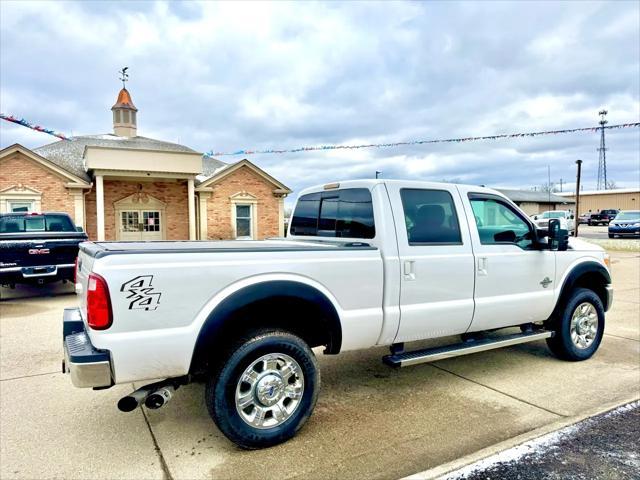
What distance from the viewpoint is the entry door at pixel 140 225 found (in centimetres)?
1838

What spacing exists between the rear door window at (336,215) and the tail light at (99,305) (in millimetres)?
2129

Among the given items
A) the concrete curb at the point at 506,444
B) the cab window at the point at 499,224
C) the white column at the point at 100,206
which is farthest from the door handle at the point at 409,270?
the white column at the point at 100,206

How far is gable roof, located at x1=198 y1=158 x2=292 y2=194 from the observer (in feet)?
63.2

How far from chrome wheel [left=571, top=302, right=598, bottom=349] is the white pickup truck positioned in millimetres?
22

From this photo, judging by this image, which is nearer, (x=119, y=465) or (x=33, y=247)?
(x=119, y=465)

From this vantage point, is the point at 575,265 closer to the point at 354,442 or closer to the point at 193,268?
the point at 354,442

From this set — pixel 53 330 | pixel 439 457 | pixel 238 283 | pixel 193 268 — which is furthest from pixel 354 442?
pixel 53 330

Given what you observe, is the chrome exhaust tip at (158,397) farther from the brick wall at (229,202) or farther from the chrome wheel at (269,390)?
the brick wall at (229,202)

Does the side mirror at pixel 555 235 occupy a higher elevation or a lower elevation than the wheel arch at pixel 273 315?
higher

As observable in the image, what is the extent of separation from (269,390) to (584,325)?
394 cm

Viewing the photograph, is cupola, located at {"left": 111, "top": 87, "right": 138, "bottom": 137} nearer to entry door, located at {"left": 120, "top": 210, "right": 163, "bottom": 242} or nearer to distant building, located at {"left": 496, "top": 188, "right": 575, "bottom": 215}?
entry door, located at {"left": 120, "top": 210, "right": 163, "bottom": 242}

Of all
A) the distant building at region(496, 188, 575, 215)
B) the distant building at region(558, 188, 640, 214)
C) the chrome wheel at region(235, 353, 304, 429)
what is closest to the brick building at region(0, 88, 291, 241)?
the chrome wheel at region(235, 353, 304, 429)

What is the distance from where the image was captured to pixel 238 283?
314 cm

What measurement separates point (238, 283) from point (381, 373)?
2.40 m
